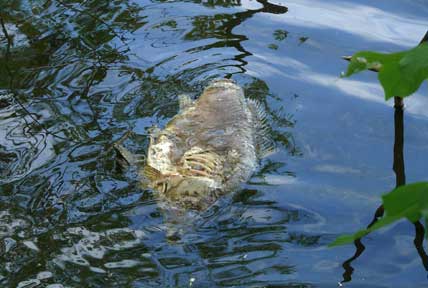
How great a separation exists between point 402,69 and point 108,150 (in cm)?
379

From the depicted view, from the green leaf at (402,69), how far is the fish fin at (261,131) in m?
3.52

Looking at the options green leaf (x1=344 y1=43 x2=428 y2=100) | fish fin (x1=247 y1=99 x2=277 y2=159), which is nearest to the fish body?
fish fin (x1=247 y1=99 x2=277 y2=159)

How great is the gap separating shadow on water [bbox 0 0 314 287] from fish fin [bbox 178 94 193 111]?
0.23 ft

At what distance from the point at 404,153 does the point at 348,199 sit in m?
0.73

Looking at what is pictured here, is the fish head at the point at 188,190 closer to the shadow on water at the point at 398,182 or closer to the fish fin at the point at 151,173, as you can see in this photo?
the fish fin at the point at 151,173

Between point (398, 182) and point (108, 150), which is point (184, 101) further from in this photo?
point (398, 182)

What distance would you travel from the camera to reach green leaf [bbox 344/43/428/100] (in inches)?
82.4

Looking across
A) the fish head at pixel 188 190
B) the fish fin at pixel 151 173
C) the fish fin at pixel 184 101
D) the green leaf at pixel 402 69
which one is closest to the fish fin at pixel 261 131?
the fish fin at pixel 184 101

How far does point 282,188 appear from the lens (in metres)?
5.37

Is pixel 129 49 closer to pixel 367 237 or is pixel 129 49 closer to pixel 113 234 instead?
pixel 113 234

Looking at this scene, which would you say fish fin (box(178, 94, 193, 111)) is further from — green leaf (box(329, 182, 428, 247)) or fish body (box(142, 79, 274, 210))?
green leaf (box(329, 182, 428, 247))

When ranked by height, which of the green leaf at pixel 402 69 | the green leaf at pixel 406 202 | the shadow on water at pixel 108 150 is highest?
the green leaf at pixel 402 69

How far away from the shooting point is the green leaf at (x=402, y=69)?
209 cm

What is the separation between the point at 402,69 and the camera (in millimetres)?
2102
